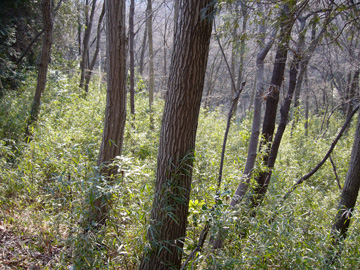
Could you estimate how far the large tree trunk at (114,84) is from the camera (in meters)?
3.69

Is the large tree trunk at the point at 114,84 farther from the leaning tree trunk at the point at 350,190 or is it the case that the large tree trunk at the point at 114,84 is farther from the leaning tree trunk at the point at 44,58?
the leaning tree trunk at the point at 44,58

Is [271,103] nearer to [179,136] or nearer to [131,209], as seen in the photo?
[179,136]

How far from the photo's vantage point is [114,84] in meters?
3.83

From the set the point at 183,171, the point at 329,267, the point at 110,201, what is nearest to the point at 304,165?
the point at 329,267

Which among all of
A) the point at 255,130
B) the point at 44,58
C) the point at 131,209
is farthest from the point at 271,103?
the point at 44,58

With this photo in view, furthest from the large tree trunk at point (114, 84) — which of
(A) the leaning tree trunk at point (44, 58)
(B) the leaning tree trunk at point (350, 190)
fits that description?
(A) the leaning tree trunk at point (44, 58)

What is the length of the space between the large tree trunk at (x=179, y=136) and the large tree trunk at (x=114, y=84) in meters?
1.24

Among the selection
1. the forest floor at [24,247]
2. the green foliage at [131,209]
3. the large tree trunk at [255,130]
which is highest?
the large tree trunk at [255,130]

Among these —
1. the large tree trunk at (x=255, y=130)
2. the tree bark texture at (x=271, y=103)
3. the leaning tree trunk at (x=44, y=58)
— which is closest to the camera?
the large tree trunk at (x=255, y=130)

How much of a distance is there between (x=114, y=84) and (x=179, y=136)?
1630 mm

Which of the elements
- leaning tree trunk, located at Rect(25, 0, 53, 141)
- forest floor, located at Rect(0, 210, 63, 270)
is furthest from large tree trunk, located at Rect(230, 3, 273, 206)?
leaning tree trunk, located at Rect(25, 0, 53, 141)

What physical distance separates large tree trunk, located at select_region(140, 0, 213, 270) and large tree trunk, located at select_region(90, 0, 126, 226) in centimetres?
124

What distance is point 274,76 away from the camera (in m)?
4.29

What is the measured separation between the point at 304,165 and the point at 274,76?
4.46 m
